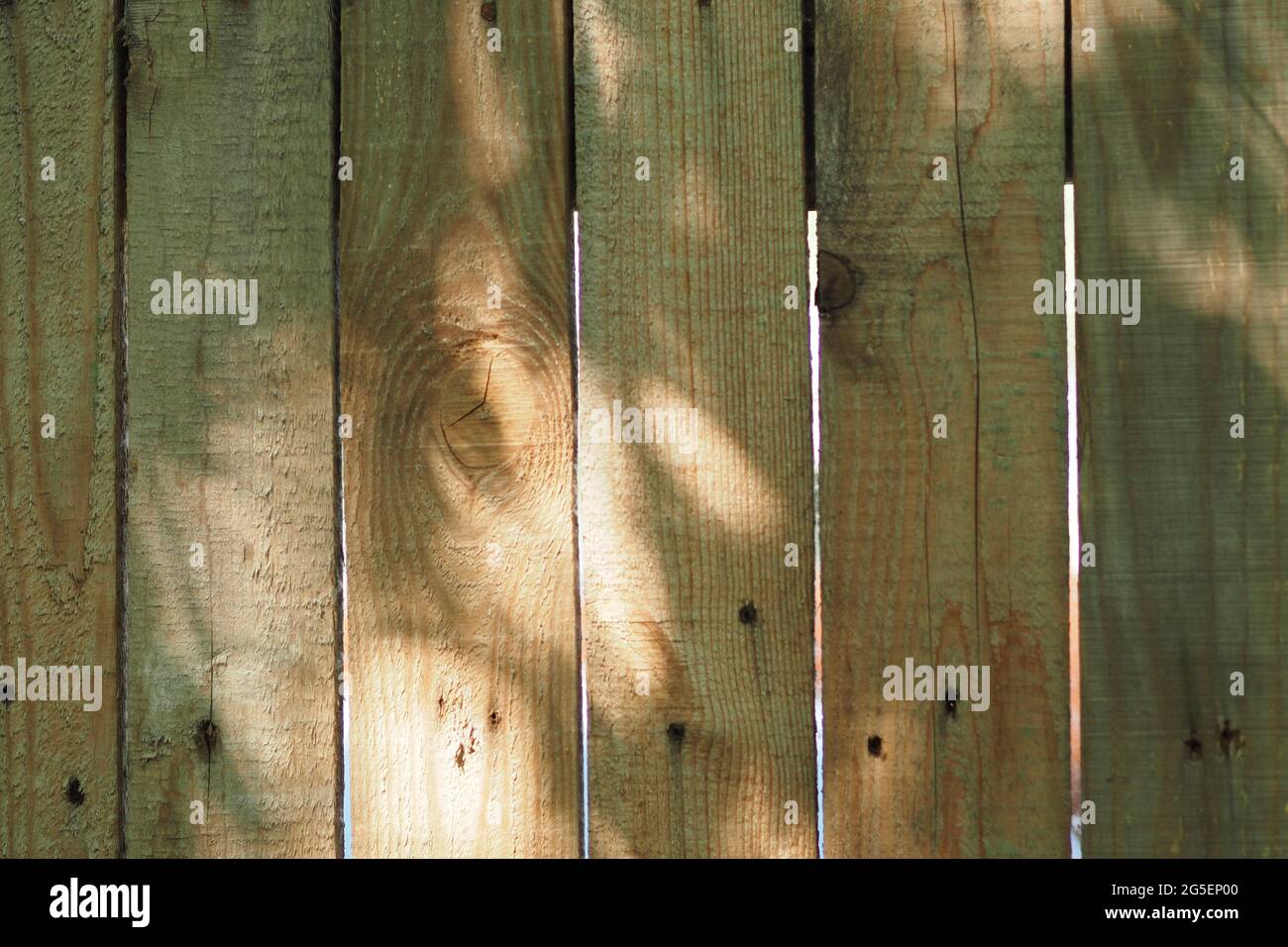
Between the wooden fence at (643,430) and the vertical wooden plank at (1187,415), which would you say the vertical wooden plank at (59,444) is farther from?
the vertical wooden plank at (1187,415)

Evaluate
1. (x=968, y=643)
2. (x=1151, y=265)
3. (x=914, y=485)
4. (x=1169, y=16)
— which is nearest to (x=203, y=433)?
(x=914, y=485)

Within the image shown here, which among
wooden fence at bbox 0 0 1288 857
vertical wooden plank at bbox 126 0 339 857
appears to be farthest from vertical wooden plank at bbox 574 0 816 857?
vertical wooden plank at bbox 126 0 339 857

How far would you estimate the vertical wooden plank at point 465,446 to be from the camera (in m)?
1.70

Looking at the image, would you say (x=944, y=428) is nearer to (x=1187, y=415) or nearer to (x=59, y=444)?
(x=1187, y=415)

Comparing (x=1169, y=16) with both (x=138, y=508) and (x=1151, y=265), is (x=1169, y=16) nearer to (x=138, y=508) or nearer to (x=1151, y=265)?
(x=1151, y=265)

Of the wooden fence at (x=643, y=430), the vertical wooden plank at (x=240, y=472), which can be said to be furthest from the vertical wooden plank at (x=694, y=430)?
the vertical wooden plank at (x=240, y=472)

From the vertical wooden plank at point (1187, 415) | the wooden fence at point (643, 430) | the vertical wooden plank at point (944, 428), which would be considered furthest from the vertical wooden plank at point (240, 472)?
the vertical wooden plank at point (1187, 415)

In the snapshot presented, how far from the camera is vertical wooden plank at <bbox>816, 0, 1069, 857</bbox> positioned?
5.48 ft

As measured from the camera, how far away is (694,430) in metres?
1.69

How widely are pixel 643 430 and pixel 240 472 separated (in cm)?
69

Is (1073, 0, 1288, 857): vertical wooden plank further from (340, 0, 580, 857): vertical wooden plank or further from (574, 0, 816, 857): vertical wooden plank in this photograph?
(340, 0, 580, 857): vertical wooden plank

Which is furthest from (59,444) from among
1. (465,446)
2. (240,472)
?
(465,446)

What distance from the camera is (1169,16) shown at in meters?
1.67

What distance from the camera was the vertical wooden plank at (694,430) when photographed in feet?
5.52
